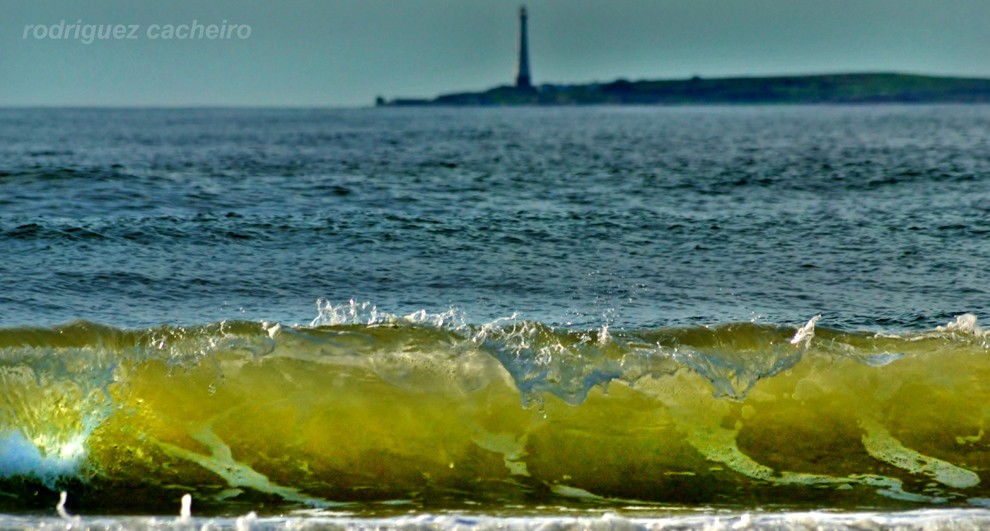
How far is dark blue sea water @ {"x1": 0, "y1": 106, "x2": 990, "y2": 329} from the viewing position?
A: 934 centimetres

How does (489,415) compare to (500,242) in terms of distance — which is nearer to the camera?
(489,415)

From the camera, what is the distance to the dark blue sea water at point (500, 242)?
30.7ft

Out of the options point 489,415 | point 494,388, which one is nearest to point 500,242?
point 494,388

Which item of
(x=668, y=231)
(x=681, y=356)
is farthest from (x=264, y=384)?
(x=668, y=231)

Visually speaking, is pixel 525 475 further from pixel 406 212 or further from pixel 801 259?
pixel 406 212

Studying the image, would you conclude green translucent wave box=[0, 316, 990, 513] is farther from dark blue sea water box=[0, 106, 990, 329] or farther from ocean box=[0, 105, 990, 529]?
dark blue sea water box=[0, 106, 990, 329]

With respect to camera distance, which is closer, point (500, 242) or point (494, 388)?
point (494, 388)

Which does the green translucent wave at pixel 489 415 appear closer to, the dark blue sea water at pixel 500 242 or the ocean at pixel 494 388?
the ocean at pixel 494 388

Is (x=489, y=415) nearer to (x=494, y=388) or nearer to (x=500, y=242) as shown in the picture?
(x=494, y=388)

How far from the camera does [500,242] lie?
12.5 m

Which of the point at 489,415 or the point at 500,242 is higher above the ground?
the point at 500,242

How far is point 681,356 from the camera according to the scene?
6816mm

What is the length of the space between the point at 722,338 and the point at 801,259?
4727 millimetres

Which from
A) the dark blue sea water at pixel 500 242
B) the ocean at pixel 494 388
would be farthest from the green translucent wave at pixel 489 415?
the dark blue sea water at pixel 500 242
